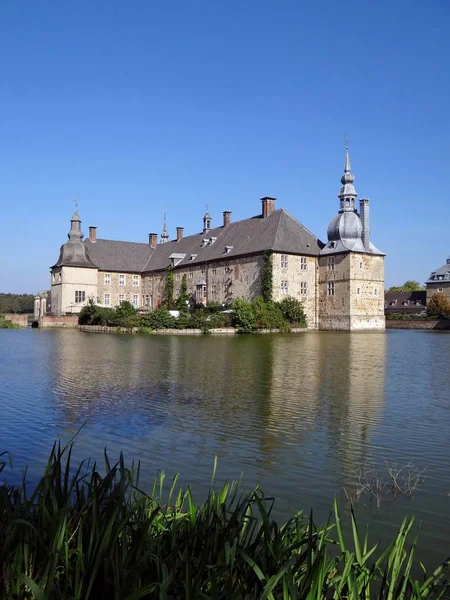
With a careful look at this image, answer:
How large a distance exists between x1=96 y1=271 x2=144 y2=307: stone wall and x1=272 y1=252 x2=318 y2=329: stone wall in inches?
792

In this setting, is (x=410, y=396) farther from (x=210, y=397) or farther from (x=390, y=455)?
(x=390, y=455)

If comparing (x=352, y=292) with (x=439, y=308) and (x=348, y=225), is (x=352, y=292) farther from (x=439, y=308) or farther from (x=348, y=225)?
(x=439, y=308)

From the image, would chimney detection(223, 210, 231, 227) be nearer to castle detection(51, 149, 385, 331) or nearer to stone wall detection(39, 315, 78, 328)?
castle detection(51, 149, 385, 331)

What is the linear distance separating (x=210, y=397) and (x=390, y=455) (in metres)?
4.97

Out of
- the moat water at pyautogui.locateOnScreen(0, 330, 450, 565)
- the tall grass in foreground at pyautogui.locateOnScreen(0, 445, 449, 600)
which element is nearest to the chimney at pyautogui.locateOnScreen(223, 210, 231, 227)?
the moat water at pyautogui.locateOnScreen(0, 330, 450, 565)

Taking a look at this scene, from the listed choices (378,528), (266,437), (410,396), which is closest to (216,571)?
(378,528)

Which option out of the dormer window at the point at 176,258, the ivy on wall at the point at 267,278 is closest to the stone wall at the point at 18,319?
the dormer window at the point at 176,258

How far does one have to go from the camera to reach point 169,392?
12219mm

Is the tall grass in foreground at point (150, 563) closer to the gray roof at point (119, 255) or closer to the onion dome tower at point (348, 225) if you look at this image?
the onion dome tower at point (348, 225)

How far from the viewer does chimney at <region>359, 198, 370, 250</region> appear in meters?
46.4

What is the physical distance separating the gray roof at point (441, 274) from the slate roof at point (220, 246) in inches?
1007

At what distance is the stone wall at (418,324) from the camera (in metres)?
53.0

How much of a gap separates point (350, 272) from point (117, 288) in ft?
85.6

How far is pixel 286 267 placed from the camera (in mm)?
45094
